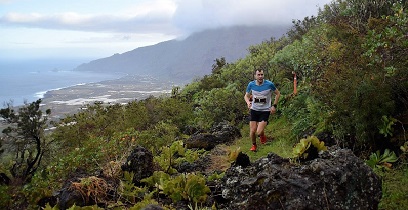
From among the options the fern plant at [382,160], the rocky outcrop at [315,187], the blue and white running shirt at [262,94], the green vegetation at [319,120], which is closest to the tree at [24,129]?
the green vegetation at [319,120]

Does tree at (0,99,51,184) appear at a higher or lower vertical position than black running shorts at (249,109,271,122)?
lower

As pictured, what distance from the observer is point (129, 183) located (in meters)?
6.42

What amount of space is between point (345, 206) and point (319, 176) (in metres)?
0.42

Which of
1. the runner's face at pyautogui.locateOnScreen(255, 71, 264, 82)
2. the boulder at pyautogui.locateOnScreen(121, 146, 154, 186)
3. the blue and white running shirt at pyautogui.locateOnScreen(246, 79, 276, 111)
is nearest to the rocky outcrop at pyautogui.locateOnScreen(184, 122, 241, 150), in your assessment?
the blue and white running shirt at pyautogui.locateOnScreen(246, 79, 276, 111)

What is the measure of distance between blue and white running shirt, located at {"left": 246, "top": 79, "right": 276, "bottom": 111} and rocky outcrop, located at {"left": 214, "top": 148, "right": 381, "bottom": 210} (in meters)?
4.33

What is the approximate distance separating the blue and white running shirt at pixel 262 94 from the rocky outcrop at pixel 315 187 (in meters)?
4.33

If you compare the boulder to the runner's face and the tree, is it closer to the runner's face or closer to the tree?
the runner's face

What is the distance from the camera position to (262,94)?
8.83 metres

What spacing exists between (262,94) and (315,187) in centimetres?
484

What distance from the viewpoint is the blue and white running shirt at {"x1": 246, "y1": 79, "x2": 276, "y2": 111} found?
28.9ft

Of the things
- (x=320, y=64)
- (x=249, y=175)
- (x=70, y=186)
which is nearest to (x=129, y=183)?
(x=70, y=186)

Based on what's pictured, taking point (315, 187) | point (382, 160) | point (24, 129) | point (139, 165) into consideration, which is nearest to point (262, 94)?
point (382, 160)

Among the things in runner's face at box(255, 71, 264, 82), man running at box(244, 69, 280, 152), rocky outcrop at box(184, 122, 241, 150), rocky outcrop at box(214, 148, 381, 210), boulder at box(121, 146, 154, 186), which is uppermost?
runner's face at box(255, 71, 264, 82)

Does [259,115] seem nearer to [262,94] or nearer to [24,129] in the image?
[262,94]
